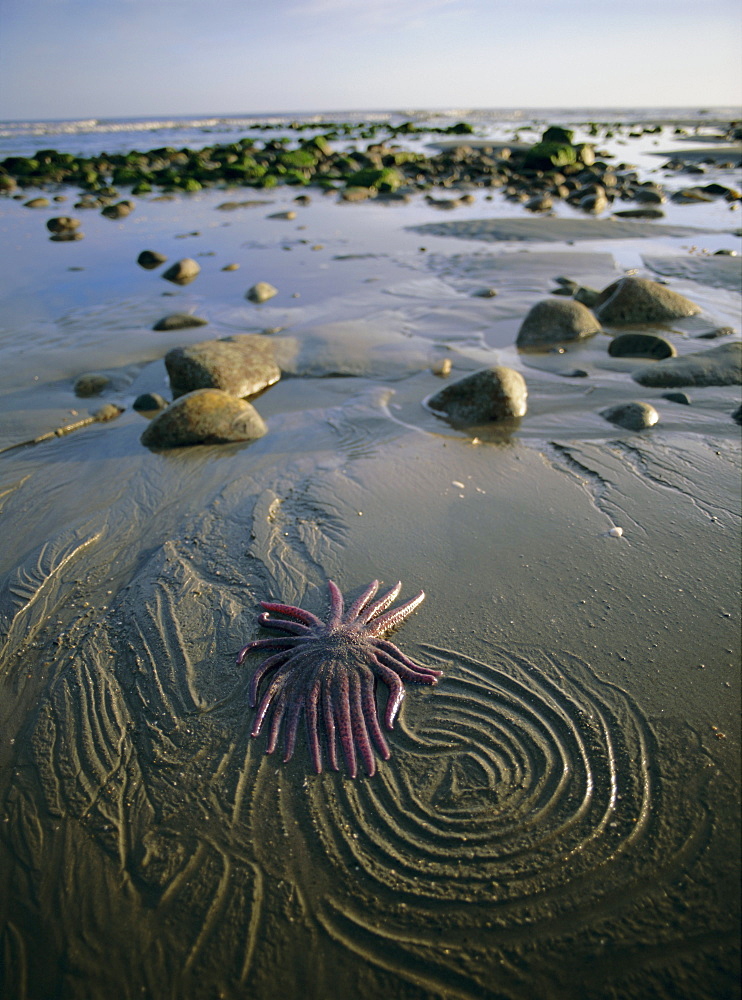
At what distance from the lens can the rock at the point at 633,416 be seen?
5.36 metres

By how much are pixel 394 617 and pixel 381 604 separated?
127 mm

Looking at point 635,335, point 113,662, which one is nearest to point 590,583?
point 113,662

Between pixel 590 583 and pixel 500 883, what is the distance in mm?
1904

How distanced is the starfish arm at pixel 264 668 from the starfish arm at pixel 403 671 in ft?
1.53

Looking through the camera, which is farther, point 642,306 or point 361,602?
point 642,306

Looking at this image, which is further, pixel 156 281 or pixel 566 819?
pixel 156 281

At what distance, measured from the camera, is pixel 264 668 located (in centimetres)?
296

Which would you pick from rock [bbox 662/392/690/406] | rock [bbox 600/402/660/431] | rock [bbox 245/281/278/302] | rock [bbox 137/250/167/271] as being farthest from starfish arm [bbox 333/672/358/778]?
rock [bbox 137/250/167/271]

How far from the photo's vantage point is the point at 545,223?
14.8 metres

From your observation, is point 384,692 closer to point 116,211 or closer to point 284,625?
point 284,625

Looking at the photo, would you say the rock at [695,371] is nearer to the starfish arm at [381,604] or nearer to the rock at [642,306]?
the rock at [642,306]

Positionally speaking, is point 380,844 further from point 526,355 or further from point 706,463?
point 526,355

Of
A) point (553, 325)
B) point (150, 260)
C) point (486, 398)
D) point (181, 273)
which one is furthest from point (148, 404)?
point (150, 260)

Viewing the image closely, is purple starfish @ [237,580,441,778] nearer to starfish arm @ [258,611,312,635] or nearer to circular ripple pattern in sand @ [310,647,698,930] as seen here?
starfish arm @ [258,611,312,635]
